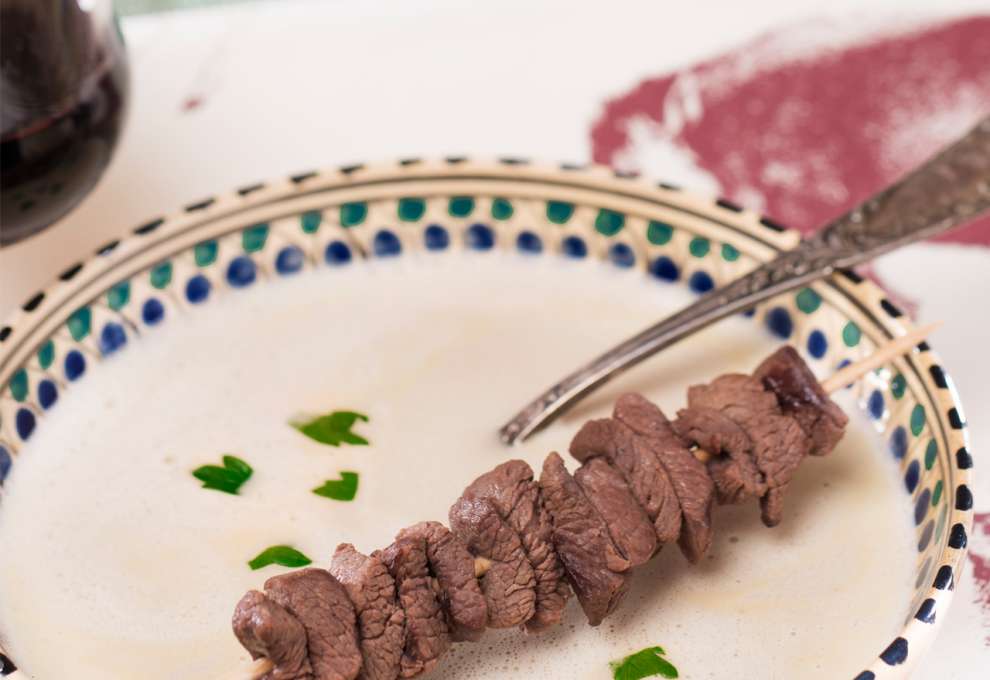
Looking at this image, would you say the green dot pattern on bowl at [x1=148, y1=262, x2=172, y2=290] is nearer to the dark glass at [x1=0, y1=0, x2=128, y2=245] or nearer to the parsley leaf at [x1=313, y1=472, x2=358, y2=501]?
the dark glass at [x1=0, y1=0, x2=128, y2=245]

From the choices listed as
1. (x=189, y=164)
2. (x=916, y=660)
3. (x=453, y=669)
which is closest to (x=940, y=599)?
(x=916, y=660)

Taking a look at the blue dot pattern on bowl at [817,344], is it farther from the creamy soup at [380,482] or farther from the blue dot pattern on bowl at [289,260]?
the blue dot pattern on bowl at [289,260]

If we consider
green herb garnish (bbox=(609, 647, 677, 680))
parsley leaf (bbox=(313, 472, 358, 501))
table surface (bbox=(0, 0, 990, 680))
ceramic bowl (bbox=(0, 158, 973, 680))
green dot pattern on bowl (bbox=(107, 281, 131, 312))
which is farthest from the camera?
table surface (bbox=(0, 0, 990, 680))

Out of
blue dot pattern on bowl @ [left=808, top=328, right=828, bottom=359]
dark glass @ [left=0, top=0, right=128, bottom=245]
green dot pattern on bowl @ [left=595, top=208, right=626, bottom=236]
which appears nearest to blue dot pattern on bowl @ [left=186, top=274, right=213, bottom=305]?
dark glass @ [left=0, top=0, right=128, bottom=245]

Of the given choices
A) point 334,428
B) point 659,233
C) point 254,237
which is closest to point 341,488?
point 334,428

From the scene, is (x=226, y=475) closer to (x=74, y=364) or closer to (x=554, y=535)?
(x=74, y=364)

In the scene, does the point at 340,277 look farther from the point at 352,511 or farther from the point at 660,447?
the point at 660,447
